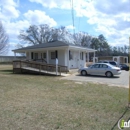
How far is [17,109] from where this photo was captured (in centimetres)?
580

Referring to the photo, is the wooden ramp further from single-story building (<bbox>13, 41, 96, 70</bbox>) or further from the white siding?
the white siding

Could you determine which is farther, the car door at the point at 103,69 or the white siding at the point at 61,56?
the white siding at the point at 61,56

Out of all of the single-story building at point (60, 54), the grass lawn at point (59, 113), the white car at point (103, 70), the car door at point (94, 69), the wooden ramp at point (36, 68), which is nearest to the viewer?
the grass lawn at point (59, 113)

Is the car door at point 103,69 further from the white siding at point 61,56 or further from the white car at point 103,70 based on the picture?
the white siding at point 61,56

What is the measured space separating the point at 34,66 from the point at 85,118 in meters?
15.6

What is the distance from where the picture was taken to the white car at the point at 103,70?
57.3 feet

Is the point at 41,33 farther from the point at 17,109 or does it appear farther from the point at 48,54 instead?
the point at 17,109

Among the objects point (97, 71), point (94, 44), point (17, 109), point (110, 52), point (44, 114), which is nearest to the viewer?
point (44, 114)

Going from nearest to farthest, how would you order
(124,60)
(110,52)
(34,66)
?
(34,66)
(124,60)
(110,52)

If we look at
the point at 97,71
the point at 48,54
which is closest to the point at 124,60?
the point at 48,54

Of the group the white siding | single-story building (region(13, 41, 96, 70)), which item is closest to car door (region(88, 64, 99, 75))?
single-story building (region(13, 41, 96, 70))

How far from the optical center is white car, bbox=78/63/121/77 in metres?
17.5

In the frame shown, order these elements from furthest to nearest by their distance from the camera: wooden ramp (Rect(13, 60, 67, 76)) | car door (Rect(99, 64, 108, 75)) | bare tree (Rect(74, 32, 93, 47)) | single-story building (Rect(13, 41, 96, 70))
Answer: bare tree (Rect(74, 32, 93, 47))
single-story building (Rect(13, 41, 96, 70))
wooden ramp (Rect(13, 60, 67, 76))
car door (Rect(99, 64, 108, 75))

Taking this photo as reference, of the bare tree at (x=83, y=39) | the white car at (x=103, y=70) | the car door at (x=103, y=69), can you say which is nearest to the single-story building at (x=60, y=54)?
the white car at (x=103, y=70)
